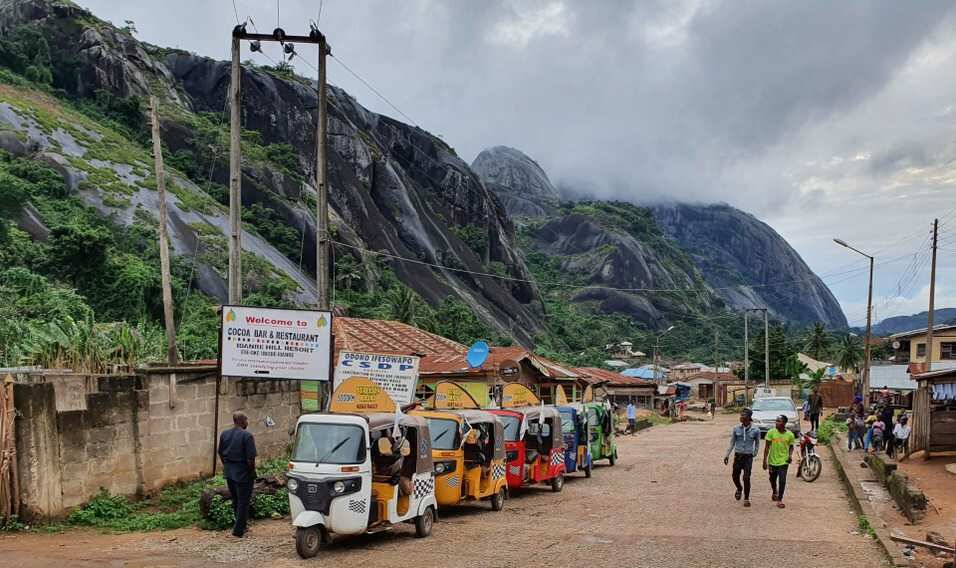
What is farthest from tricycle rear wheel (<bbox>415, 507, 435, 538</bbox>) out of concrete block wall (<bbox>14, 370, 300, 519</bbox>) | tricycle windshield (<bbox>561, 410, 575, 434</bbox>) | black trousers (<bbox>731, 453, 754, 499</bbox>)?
tricycle windshield (<bbox>561, 410, 575, 434</bbox>)

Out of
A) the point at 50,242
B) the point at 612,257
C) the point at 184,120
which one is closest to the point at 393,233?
the point at 184,120

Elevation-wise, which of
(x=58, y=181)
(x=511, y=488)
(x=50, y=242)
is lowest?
(x=511, y=488)

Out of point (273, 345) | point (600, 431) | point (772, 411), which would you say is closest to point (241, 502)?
point (273, 345)

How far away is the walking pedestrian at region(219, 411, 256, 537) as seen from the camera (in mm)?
11445

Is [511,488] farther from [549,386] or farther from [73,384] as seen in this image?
[549,386]

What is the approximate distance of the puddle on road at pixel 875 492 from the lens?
52.7 ft

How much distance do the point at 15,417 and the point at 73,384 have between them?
3036 millimetres

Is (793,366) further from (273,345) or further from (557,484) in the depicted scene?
(273,345)

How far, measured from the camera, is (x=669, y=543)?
37.5ft

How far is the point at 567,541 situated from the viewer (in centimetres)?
1166

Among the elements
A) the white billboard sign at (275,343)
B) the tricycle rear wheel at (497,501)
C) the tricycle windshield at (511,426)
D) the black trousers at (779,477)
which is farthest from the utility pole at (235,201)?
the black trousers at (779,477)

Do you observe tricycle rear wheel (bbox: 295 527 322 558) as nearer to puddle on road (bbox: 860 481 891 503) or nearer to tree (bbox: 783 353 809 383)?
puddle on road (bbox: 860 481 891 503)

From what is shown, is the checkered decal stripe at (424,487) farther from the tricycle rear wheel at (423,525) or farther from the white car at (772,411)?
the white car at (772,411)

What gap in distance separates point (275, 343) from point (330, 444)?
5.50 metres
